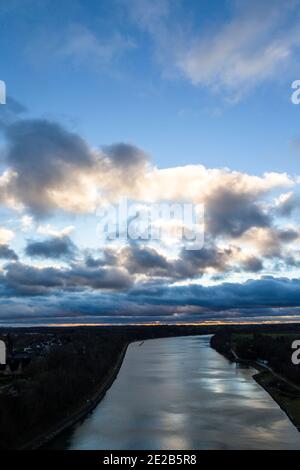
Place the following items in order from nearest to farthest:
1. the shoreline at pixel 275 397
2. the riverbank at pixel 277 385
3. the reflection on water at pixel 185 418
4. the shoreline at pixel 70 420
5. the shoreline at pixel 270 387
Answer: the shoreline at pixel 70 420 < the reflection on water at pixel 185 418 < the shoreline at pixel 275 397 < the shoreline at pixel 270 387 < the riverbank at pixel 277 385

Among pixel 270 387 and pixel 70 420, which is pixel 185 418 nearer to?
pixel 70 420

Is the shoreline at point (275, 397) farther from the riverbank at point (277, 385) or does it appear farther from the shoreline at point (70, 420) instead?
the shoreline at point (70, 420)

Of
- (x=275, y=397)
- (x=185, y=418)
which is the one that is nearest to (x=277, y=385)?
(x=275, y=397)


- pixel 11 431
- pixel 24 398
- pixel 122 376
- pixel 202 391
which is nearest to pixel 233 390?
pixel 202 391

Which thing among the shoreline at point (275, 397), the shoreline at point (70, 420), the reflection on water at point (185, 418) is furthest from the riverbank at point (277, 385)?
the shoreline at point (70, 420)

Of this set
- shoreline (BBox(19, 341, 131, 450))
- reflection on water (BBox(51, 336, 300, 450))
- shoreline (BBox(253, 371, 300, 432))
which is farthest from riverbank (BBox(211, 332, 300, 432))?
shoreline (BBox(19, 341, 131, 450))

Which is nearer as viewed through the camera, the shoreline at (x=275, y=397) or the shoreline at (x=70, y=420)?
the shoreline at (x=70, y=420)

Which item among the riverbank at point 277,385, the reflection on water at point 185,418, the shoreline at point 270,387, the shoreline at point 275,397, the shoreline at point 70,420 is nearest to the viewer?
the shoreline at point 70,420

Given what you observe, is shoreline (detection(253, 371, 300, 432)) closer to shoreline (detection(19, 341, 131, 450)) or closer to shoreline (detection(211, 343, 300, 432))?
shoreline (detection(211, 343, 300, 432))
